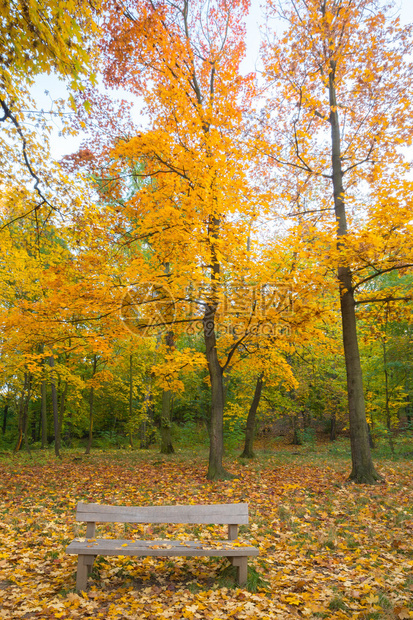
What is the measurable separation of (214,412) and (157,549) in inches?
216

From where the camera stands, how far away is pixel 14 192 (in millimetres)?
6586

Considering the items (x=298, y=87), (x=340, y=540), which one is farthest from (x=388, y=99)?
(x=340, y=540)

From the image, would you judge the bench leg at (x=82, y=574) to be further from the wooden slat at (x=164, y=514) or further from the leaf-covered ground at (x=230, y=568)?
the wooden slat at (x=164, y=514)

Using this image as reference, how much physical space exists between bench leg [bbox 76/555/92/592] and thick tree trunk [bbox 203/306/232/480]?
5.16 m

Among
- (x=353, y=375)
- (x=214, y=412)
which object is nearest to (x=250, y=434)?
(x=214, y=412)

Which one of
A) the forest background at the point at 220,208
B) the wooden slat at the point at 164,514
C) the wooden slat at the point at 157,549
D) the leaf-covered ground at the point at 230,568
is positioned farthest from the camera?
the forest background at the point at 220,208

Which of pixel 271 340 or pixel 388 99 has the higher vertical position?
pixel 388 99

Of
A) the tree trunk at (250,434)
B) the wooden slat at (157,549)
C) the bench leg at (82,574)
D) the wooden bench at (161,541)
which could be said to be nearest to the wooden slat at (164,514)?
the wooden bench at (161,541)

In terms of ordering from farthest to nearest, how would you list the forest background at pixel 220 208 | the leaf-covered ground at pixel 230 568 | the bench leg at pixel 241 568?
the forest background at pixel 220 208 < the bench leg at pixel 241 568 < the leaf-covered ground at pixel 230 568

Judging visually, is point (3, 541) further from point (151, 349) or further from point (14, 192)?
point (151, 349)

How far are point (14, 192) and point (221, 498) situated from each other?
6.86 meters

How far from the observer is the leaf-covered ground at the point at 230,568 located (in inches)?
116

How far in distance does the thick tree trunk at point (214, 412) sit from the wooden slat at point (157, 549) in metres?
4.80

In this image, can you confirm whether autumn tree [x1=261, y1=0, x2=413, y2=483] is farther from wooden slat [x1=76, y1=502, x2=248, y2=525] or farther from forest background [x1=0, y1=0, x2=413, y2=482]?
wooden slat [x1=76, y1=502, x2=248, y2=525]
